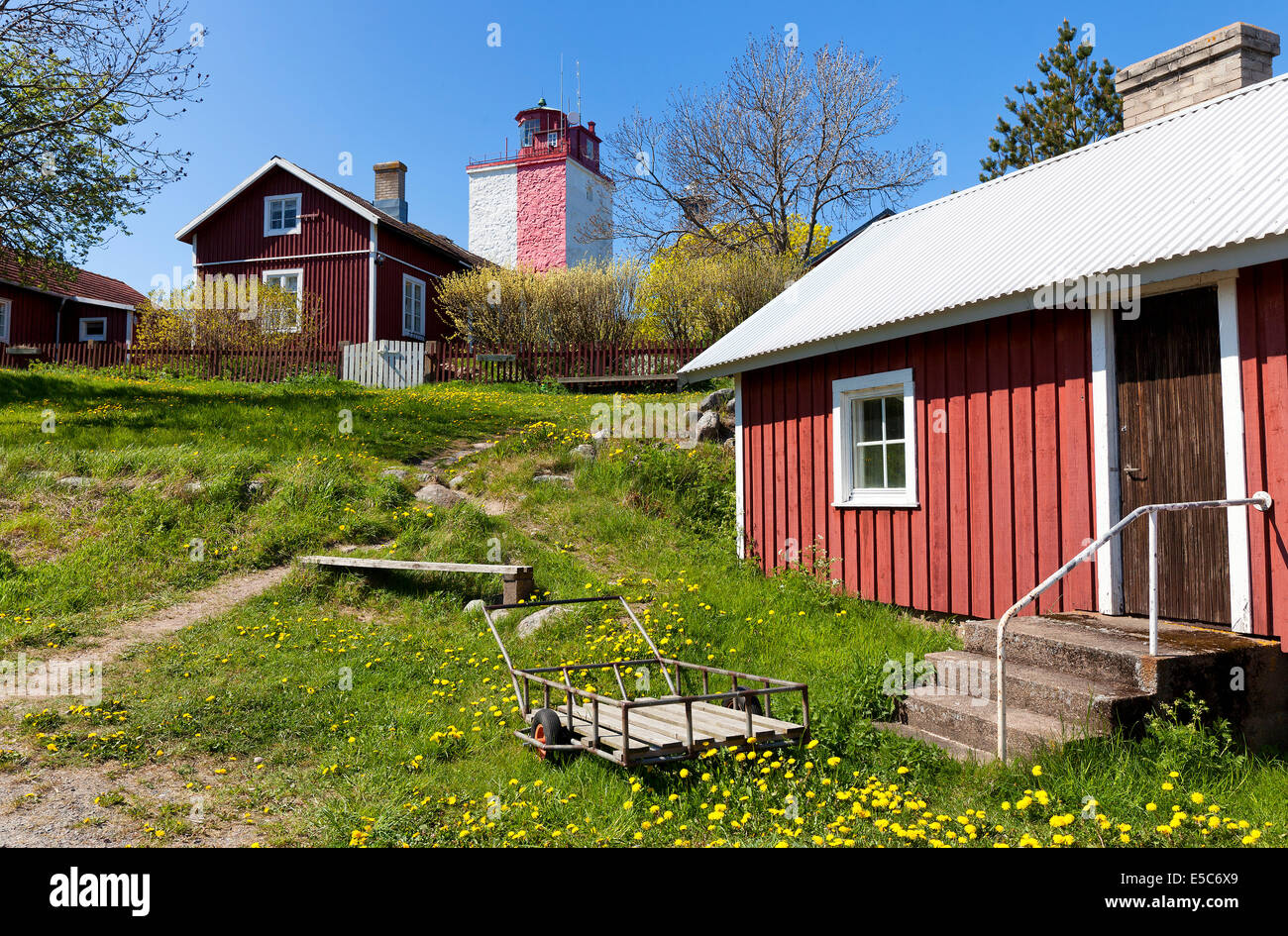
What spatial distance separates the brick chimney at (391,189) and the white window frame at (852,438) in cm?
2320

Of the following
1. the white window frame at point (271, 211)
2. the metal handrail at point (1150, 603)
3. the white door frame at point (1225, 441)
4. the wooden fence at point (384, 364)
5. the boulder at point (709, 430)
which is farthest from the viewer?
the white window frame at point (271, 211)

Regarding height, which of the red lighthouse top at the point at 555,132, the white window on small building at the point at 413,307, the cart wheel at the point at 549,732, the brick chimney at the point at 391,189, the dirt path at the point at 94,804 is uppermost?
the red lighthouse top at the point at 555,132

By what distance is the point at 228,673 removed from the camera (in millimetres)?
6930

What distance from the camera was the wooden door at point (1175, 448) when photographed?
579cm

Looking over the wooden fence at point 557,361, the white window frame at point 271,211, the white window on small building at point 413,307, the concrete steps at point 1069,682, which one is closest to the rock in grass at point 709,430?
the wooden fence at point 557,361

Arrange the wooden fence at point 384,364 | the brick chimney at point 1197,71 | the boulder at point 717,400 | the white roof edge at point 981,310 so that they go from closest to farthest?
the white roof edge at point 981,310, the brick chimney at point 1197,71, the boulder at point 717,400, the wooden fence at point 384,364

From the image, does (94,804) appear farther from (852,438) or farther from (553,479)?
(553,479)

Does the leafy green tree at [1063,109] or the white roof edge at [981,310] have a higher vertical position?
the leafy green tree at [1063,109]

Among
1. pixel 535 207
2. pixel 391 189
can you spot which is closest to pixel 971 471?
pixel 391 189

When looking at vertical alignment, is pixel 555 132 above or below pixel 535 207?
above

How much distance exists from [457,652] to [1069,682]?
15.3 feet

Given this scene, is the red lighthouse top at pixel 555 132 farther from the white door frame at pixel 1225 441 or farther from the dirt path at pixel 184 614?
the white door frame at pixel 1225 441

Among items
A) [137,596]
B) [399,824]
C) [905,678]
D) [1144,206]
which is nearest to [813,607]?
[905,678]

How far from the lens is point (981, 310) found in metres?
7.16
